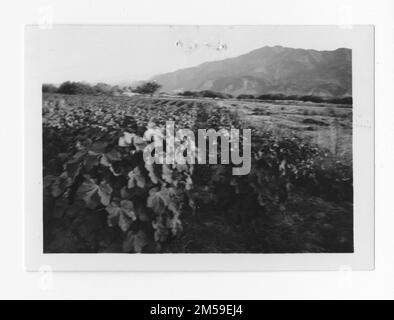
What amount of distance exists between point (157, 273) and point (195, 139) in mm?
494

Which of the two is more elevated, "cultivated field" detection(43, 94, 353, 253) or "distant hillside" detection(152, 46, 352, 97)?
"distant hillside" detection(152, 46, 352, 97)

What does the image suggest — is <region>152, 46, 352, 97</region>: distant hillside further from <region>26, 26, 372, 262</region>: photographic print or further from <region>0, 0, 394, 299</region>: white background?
<region>0, 0, 394, 299</region>: white background

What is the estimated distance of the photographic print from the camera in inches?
52.9

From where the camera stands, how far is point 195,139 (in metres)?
1.36

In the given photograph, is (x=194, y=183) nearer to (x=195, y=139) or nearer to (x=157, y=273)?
(x=195, y=139)

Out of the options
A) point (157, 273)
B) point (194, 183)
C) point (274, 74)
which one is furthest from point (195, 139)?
point (157, 273)

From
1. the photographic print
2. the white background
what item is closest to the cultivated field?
the photographic print

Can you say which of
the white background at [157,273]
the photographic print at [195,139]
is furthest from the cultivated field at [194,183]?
the white background at [157,273]

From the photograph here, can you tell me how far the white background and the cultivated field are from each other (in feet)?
0.35

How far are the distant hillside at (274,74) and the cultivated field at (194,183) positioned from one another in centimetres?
5

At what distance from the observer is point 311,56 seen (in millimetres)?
1366

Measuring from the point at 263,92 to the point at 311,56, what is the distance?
0.21 m

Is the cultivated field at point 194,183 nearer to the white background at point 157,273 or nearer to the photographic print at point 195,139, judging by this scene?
the photographic print at point 195,139

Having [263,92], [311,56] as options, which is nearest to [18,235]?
[263,92]
